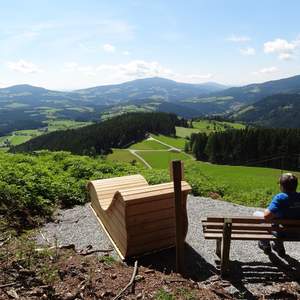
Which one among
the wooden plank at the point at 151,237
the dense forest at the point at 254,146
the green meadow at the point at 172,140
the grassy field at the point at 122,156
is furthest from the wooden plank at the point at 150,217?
the green meadow at the point at 172,140

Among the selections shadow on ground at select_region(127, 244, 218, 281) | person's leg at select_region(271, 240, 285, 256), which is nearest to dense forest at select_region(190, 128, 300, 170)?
person's leg at select_region(271, 240, 285, 256)

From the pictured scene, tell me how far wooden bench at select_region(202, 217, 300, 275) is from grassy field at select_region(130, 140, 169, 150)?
392 feet

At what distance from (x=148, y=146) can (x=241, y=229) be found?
407 ft

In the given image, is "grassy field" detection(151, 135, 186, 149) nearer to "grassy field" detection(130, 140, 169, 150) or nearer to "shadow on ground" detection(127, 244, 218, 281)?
"grassy field" detection(130, 140, 169, 150)

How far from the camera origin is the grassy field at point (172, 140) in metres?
136

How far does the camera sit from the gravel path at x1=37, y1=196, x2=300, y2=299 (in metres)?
6.87

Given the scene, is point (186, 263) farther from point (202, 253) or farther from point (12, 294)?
point (12, 294)

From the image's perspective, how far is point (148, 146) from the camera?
131000mm

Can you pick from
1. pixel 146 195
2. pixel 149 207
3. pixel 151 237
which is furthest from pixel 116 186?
pixel 146 195

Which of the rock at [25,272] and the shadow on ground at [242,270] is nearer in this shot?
the rock at [25,272]

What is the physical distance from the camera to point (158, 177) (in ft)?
54.7

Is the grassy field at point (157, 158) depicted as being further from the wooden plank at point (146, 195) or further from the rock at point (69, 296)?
the rock at point (69, 296)

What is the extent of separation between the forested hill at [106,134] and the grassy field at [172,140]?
589 centimetres

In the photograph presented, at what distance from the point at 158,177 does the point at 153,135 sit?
13430 centimetres
